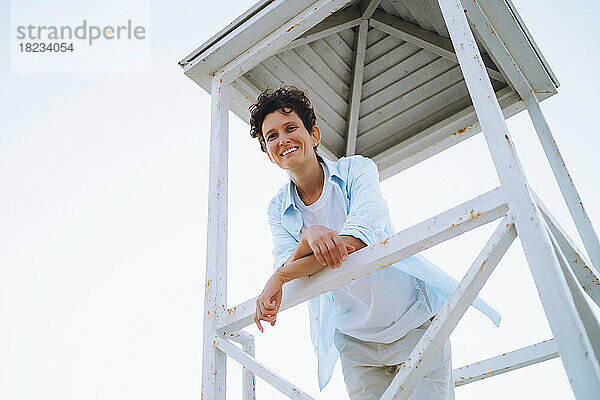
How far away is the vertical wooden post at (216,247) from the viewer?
2.55m

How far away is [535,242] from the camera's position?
1828 millimetres

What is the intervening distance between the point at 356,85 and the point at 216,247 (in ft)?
7.04

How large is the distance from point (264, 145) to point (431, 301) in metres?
1.28

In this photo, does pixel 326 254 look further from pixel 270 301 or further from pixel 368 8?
pixel 368 8

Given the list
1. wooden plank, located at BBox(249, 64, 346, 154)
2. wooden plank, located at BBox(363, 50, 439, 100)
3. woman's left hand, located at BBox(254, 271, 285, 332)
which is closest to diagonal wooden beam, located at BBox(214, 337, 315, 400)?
woman's left hand, located at BBox(254, 271, 285, 332)

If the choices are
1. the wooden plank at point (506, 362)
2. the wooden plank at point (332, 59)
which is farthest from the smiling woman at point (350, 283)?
the wooden plank at point (332, 59)

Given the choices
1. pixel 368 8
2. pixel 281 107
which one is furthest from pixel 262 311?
pixel 368 8

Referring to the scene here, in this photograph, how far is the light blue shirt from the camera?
2422mm

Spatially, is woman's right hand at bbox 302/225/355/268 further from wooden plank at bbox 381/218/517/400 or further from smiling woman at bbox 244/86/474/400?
wooden plank at bbox 381/218/517/400

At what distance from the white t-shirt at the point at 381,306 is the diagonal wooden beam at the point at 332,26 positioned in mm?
1623

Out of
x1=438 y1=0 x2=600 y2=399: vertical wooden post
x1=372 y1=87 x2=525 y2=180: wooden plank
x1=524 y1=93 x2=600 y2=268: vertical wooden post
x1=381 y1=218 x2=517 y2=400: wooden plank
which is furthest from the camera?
x1=372 y1=87 x2=525 y2=180: wooden plank

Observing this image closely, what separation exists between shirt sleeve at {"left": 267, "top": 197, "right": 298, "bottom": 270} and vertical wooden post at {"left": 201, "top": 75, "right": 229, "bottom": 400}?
0.26 metres

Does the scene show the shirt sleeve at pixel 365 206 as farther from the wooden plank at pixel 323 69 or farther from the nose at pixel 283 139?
the wooden plank at pixel 323 69

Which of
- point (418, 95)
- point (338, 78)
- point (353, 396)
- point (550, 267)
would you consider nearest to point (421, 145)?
point (418, 95)
